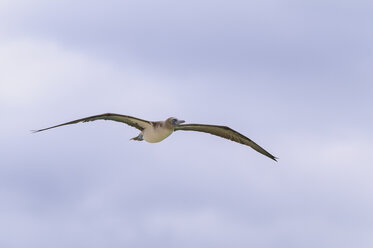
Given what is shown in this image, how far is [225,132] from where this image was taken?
95.0ft

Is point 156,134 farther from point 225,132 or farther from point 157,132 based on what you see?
point 225,132

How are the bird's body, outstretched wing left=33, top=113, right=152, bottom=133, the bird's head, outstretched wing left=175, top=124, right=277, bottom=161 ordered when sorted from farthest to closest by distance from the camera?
outstretched wing left=175, top=124, right=277, bottom=161
the bird's body
the bird's head
outstretched wing left=33, top=113, right=152, bottom=133

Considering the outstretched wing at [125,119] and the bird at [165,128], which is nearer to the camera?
the outstretched wing at [125,119]

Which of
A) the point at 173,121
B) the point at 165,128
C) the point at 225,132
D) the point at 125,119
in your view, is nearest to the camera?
the point at 173,121

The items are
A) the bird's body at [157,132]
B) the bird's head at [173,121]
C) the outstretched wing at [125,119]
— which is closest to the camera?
the outstretched wing at [125,119]

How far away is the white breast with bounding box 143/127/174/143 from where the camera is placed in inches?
1061

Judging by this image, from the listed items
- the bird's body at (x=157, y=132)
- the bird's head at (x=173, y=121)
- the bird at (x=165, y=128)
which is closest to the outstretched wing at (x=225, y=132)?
the bird at (x=165, y=128)

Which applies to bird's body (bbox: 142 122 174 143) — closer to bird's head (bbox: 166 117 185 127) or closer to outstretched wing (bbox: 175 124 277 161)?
bird's head (bbox: 166 117 185 127)

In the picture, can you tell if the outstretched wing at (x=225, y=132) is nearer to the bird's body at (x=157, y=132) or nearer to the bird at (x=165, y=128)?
the bird at (x=165, y=128)

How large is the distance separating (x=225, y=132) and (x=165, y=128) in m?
3.35

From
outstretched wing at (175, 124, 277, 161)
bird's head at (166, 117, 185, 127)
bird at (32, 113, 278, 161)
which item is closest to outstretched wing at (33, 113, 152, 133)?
bird at (32, 113, 278, 161)

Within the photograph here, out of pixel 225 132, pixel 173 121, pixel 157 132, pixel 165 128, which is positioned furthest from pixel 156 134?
pixel 225 132

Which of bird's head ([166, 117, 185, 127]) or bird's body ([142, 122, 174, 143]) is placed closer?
bird's head ([166, 117, 185, 127])

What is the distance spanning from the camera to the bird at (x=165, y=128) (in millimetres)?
26538
